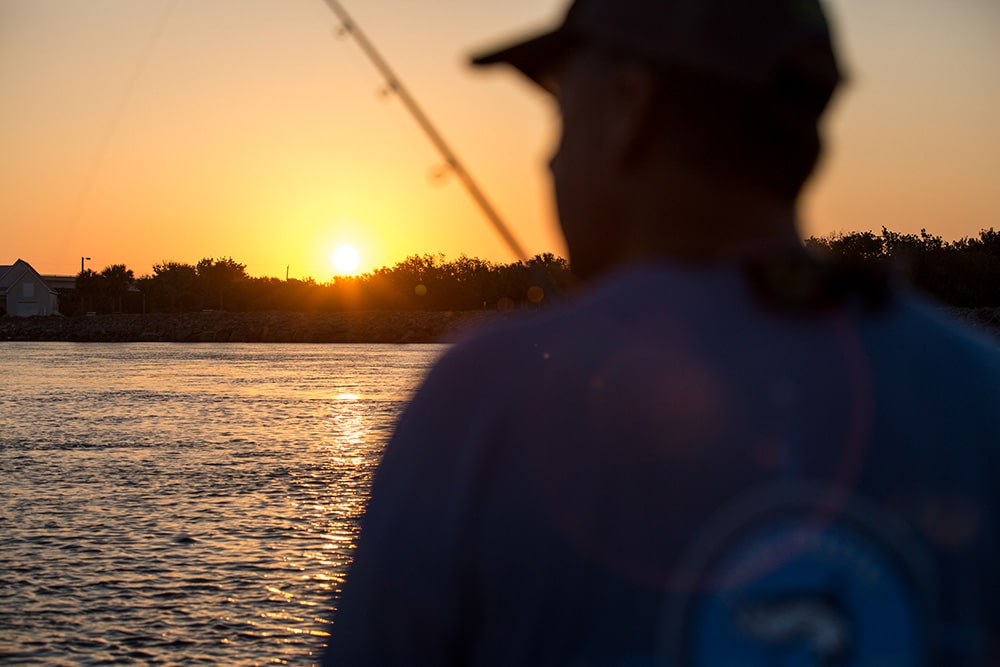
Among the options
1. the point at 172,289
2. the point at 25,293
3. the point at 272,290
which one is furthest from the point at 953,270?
the point at 25,293

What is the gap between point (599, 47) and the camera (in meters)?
1.22

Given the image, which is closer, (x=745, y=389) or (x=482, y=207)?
(x=745, y=389)

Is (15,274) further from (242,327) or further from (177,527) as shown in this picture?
(177,527)

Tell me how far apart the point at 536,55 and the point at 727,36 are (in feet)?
0.84

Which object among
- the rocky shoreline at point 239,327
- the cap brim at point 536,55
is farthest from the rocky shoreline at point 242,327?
the cap brim at point 536,55

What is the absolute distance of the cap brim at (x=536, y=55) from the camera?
50.4 inches

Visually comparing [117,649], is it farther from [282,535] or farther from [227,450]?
[227,450]

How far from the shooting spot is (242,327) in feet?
307

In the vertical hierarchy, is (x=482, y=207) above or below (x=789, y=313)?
above

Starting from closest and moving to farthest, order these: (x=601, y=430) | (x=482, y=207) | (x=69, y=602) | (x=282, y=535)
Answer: (x=601, y=430) < (x=482, y=207) < (x=69, y=602) < (x=282, y=535)

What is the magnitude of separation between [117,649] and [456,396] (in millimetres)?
6994

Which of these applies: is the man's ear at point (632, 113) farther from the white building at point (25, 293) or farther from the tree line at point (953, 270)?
the white building at point (25, 293)

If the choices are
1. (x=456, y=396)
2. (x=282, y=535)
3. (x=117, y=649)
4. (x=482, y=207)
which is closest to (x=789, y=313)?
(x=456, y=396)

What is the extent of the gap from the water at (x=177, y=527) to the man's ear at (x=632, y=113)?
1.34ft
